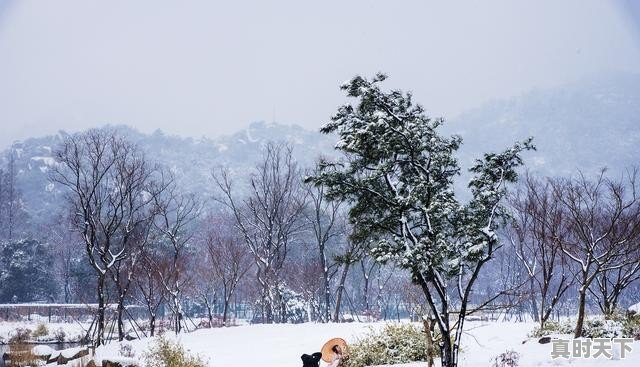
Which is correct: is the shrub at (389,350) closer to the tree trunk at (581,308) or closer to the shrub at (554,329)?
the shrub at (554,329)

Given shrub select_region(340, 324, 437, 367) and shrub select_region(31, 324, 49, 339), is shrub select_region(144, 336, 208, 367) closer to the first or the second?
shrub select_region(340, 324, 437, 367)

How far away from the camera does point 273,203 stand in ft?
106

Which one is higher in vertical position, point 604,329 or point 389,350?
point 604,329

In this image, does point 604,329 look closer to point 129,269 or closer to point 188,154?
point 129,269

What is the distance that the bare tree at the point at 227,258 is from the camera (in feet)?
106

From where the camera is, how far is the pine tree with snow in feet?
35.7

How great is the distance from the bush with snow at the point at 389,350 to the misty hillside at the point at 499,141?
9382 centimetres

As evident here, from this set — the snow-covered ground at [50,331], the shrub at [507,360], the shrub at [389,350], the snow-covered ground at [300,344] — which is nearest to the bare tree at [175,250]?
the snow-covered ground at [300,344]

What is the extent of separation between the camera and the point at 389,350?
49.9 ft

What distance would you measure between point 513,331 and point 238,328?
12044mm

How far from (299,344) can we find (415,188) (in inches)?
434

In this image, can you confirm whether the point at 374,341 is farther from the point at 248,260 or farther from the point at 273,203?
the point at 248,260

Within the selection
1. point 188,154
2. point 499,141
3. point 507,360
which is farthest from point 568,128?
point 507,360

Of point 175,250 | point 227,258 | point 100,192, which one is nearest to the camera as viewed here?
point 175,250
